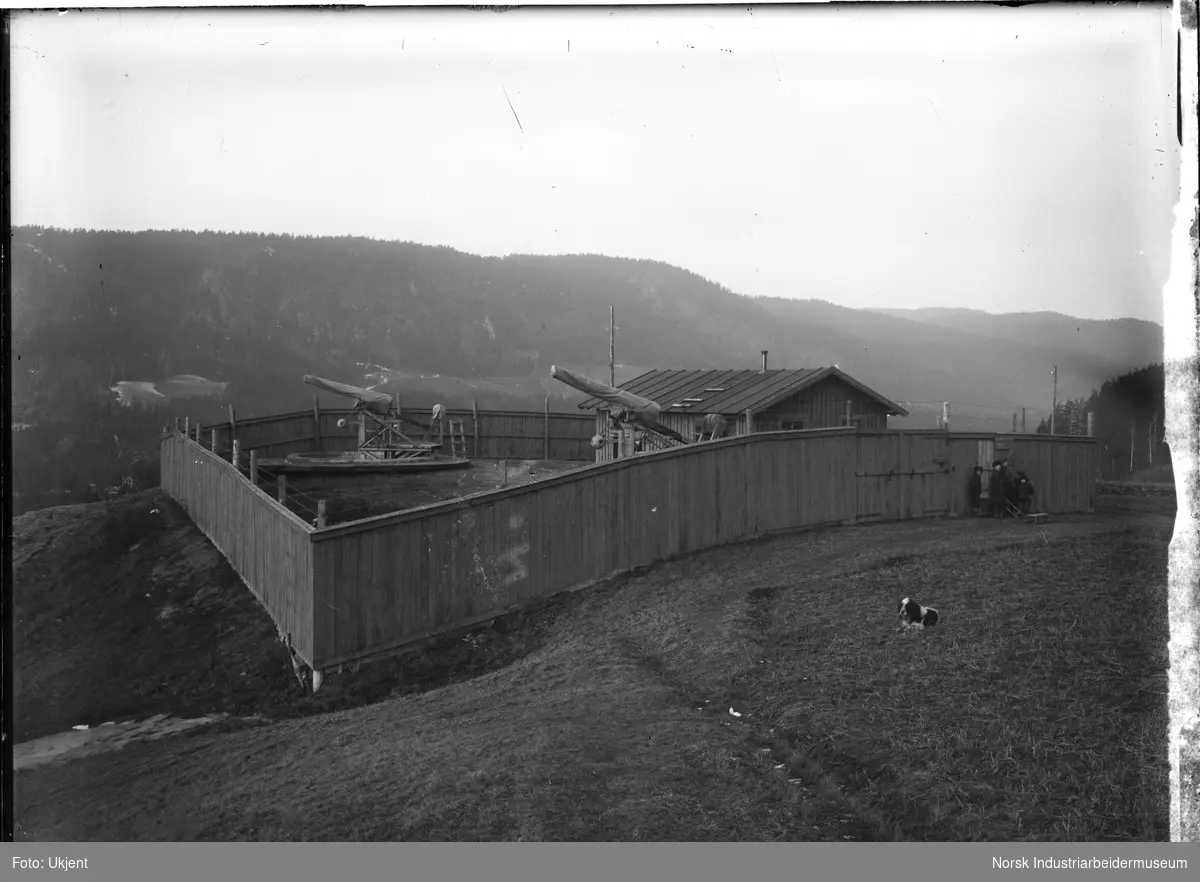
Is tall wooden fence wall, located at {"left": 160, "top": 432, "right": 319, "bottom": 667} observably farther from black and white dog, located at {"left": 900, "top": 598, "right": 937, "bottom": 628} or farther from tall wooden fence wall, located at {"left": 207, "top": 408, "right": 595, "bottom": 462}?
black and white dog, located at {"left": 900, "top": 598, "right": 937, "bottom": 628}

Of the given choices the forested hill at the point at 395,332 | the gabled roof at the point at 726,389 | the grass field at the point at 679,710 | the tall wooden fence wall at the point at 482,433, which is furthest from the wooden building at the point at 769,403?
the grass field at the point at 679,710

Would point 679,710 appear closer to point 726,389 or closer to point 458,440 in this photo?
point 726,389

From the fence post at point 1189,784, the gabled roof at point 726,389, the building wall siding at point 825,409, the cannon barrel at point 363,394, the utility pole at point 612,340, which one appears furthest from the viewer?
the building wall siding at point 825,409

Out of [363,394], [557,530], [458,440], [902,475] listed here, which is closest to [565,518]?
[557,530]

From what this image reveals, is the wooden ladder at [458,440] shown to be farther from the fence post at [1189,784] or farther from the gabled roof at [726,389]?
the fence post at [1189,784]

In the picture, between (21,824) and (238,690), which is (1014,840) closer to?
(21,824)

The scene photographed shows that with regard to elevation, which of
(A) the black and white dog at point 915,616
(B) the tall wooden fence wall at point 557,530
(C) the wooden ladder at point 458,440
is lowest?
(A) the black and white dog at point 915,616

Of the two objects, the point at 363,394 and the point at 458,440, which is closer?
the point at 363,394
